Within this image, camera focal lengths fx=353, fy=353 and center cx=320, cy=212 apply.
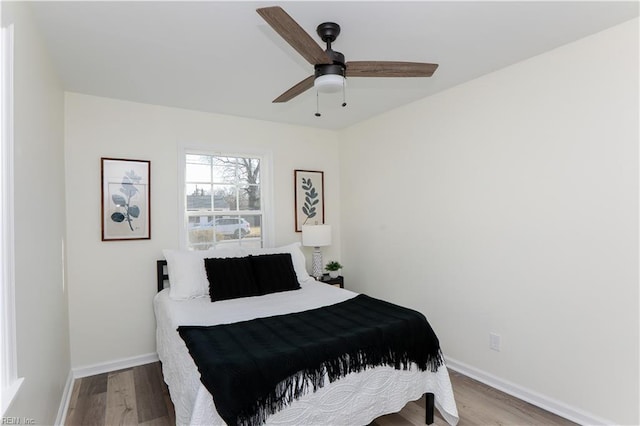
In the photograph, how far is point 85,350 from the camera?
3.14 meters

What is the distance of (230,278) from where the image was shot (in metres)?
3.12

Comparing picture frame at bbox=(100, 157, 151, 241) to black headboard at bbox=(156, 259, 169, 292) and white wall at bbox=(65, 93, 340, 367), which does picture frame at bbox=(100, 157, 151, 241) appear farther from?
black headboard at bbox=(156, 259, 169, 292)

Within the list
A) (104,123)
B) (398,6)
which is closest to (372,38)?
(398,6)

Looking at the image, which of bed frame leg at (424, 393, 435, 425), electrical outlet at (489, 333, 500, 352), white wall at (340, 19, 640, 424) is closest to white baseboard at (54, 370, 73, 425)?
bed frame leg at (424, 393, 435, 425)

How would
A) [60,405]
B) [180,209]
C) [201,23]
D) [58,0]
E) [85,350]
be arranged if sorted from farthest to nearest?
[180,209] → [85,350] → [60,405] → [201,23] → [58,0]

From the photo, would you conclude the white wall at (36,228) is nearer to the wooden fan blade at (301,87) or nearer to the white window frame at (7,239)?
the white window frame at (7,239)

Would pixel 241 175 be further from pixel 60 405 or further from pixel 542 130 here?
pixel 542 130

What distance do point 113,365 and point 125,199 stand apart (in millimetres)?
1529

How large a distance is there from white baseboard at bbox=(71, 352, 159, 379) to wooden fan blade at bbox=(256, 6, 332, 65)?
3.12 metres

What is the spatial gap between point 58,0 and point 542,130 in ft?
10.0

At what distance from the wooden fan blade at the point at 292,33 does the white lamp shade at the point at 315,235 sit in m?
2.37

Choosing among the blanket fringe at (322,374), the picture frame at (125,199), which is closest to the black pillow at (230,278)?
the picture frame at (125,199)

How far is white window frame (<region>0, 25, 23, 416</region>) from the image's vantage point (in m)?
1.28

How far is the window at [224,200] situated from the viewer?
3742mm
